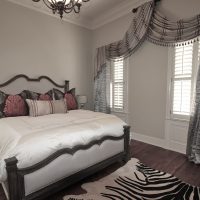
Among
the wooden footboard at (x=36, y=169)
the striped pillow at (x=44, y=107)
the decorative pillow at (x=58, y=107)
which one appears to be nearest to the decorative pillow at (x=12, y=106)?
the striped pillow at (x=44, y=107)

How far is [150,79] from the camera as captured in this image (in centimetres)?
344

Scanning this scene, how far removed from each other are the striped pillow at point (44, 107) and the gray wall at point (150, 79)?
1702mm

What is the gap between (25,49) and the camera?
11.5 feet

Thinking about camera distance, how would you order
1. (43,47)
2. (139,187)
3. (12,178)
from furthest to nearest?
(43,47), (139,187), (12,178)

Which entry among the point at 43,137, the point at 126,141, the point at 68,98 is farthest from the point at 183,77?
the point at 43,137

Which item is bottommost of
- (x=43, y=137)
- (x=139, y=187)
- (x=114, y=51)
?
(x=139, y=187)

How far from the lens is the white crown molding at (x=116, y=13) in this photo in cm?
355

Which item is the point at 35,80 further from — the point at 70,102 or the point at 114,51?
the point at 114,51

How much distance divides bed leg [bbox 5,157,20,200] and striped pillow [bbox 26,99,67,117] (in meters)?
1.54

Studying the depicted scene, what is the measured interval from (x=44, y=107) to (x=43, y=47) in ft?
5.28

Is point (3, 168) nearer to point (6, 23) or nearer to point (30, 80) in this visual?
point (30, 80)

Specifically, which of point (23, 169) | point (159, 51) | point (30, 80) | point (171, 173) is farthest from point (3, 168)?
point (159, 51)

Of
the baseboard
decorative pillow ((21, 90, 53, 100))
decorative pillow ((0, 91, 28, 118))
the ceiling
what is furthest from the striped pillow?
the ceiling

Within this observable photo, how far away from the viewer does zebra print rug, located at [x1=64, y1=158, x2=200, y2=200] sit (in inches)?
72.9
